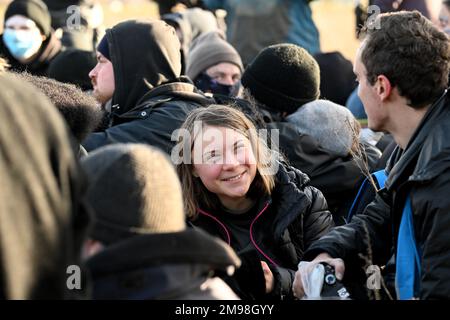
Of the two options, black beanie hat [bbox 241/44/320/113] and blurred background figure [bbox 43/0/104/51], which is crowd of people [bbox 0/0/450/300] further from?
blurred background figure [bbox 43/0/104/51]

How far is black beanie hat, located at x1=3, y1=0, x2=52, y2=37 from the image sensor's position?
7.55 metres

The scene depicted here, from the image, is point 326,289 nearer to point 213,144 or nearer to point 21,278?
point 213,144

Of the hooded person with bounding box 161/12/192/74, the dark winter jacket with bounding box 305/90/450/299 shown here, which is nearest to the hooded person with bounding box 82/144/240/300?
the dark winter jacket with bounding box 305/90/450/299

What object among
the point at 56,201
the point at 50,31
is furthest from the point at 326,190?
the point at 50,31

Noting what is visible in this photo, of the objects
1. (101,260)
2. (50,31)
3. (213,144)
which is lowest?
(50,31)

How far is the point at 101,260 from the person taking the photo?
2.42m

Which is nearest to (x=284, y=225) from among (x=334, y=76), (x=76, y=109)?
(x=76, y=109)

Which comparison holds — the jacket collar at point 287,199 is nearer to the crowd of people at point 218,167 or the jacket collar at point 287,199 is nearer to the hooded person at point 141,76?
the crowd of people at point 218,167

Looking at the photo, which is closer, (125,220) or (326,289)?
(125,220)

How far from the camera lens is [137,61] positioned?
213 inches

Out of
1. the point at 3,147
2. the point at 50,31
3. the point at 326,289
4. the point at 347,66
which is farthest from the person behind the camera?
the point at 50,31

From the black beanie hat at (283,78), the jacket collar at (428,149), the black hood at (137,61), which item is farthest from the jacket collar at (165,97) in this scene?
the jacket collar at (428,149)

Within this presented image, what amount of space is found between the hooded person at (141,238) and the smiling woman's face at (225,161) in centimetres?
159

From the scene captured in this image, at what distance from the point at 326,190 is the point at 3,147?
10.6 ft
